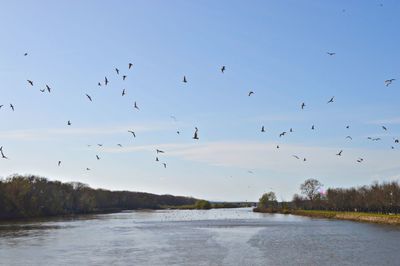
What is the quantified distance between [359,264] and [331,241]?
Answer: 1786 centimetres

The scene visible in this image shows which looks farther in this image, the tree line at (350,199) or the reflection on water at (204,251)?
the tree line at (350,199)

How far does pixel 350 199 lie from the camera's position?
144750 millimetres

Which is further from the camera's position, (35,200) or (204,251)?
(35,200)

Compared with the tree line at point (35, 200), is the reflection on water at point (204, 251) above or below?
below

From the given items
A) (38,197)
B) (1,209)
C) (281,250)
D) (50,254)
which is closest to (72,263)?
(50,254)

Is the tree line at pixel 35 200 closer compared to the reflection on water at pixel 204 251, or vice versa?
the reflection on water at pixel 204 251

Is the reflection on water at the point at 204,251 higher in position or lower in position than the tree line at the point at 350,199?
lower

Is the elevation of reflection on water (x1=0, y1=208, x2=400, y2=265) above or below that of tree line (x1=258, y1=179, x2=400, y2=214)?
below

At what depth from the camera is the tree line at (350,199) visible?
114 m

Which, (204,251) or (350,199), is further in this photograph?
(350,199)

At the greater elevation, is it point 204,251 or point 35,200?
point 35,200

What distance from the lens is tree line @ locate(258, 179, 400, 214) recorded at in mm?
114062

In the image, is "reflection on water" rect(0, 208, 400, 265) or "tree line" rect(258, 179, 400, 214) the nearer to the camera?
"reflection on water" rect(0, 208, 400, 265)

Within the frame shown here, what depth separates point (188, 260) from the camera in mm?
38938
